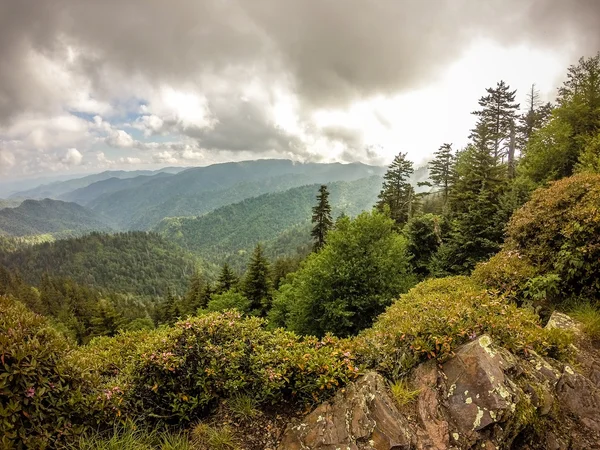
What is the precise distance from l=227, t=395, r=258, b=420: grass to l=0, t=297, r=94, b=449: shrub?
6.28 ft

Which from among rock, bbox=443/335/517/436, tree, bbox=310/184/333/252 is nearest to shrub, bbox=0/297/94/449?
rock, bbox=443/335/517/436

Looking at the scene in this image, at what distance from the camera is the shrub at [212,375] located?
4.35 metres

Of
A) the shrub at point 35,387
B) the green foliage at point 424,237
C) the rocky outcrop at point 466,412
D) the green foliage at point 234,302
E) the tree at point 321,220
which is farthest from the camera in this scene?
the tree at point 321,220

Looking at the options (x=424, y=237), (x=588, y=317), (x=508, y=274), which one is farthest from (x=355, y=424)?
(x=424, y=237)

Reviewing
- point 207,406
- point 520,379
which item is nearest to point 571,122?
point 520,379

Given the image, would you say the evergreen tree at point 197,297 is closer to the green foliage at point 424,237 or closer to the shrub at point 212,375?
the green foliage at point 424,237

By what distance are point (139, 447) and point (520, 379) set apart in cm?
544

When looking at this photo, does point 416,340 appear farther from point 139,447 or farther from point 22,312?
point 22,312

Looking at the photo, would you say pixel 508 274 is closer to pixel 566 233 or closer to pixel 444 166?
pixel 566 233

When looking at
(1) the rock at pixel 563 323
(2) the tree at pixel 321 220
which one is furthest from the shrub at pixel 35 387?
(2) the tree at pixel 321 220

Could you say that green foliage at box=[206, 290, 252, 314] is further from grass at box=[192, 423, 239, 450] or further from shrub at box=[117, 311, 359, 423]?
grass at box=[192, 423, 239, 450]

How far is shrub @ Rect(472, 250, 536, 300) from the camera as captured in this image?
26.6 ft

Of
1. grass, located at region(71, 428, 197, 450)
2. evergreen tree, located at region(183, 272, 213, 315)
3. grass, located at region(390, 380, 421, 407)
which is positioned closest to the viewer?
grass, located at region(71, 428, 197, 450)

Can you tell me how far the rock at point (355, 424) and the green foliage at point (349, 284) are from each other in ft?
34.0
